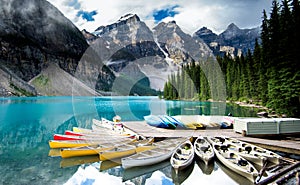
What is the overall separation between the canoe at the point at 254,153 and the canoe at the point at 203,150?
140 cm

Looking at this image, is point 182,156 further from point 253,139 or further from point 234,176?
point 253,139

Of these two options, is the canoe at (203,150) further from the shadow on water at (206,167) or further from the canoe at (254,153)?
the canoe at (254,153)

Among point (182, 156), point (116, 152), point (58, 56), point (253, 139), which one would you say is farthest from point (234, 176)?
point (58, 56)

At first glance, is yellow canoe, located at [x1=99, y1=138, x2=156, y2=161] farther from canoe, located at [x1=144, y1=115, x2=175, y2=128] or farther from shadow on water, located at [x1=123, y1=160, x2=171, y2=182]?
canoe, located at [x1=144, y1=115, x2=175, y2=128]

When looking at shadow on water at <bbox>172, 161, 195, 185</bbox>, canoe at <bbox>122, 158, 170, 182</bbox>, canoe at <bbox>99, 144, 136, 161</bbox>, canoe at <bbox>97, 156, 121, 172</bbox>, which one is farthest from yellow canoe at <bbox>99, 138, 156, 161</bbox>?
shadow on water at <bbox>172, 161, 195, 185</bbox>

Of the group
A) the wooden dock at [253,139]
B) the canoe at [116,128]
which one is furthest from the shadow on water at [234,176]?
the canoe at [116,128]

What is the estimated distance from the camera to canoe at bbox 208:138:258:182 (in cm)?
1080

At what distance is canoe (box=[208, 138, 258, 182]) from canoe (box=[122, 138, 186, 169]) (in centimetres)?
262

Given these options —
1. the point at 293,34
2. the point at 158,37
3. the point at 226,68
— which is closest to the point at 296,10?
the point at 293,34

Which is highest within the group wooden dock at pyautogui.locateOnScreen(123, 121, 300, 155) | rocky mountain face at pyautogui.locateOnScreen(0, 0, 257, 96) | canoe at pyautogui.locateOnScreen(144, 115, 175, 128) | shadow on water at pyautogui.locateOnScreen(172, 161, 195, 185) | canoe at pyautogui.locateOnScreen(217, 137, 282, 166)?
rocky mountain face at pyautogui.locateOnScreen(0, 0, 257, 96)

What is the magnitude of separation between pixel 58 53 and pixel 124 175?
197831mm

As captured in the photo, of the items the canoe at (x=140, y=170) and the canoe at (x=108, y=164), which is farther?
the canoe at (x=108, y=164)

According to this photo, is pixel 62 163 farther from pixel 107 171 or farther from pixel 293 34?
pixel 293 34

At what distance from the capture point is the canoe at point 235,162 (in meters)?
10.8
